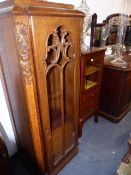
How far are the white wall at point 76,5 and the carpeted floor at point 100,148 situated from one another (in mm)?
612

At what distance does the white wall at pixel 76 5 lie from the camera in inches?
53.1

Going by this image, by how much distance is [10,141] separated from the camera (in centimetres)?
149

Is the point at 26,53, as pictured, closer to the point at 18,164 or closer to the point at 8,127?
the point at 8,127

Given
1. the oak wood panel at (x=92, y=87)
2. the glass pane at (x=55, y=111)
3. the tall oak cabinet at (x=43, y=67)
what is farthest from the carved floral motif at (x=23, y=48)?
the oak wood panel at (x=92, y=87)

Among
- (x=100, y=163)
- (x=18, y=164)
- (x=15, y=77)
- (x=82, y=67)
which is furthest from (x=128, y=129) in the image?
(x=15, y=77)

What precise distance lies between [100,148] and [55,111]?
2.75 feet

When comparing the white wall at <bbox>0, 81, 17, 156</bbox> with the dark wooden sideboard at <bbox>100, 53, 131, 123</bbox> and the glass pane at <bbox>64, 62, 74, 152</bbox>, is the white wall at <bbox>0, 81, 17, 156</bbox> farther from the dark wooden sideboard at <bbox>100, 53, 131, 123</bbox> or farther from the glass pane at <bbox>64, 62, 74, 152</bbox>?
the dark wooden sideboard at <bbox>100, 53, 131, 123</bbox>

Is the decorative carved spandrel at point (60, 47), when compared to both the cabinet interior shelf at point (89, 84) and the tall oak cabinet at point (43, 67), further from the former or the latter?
the cabinet interior shelf at point (89, 84)

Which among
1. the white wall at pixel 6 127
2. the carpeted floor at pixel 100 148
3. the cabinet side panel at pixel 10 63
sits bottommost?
the carpeted floor at pixel 100 148

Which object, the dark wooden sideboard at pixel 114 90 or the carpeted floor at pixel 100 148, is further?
the dark wooden sideboard at pixel 114 90

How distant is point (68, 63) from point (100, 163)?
1.13 meters

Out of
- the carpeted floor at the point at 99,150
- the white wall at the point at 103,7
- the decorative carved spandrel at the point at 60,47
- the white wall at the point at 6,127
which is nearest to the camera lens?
the decorative carved spandrel at the point at 60,47

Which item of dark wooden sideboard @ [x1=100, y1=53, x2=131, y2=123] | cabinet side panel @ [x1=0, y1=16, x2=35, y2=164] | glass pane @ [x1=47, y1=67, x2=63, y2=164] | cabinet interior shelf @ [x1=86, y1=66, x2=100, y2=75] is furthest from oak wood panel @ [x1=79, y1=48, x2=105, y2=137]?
cabinet side panel @ [x1=0, y1=16, x2=35, y2=164]

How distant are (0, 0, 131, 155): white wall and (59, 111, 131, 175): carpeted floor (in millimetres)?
612
